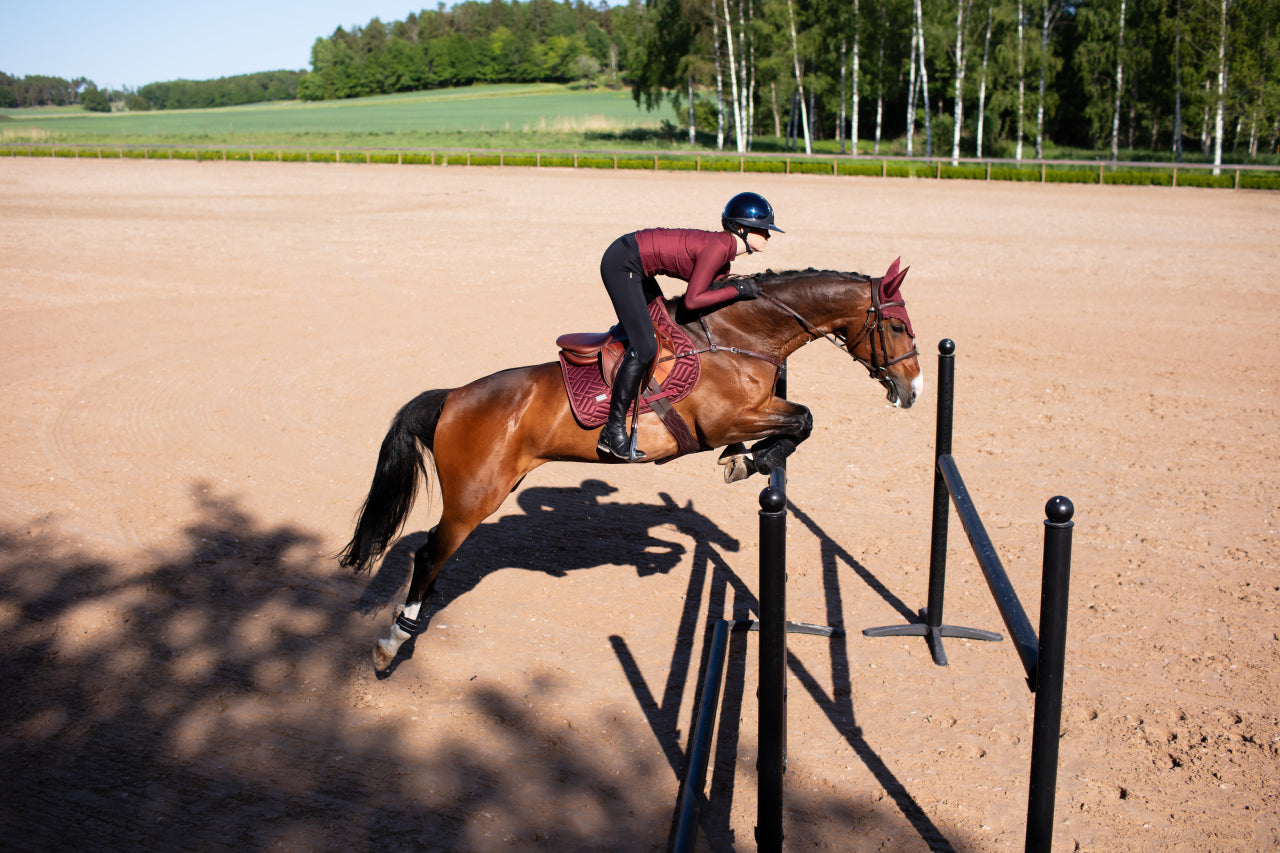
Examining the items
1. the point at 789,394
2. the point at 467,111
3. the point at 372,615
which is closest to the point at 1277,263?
the point at 789,394

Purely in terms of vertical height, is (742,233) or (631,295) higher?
(742,233)

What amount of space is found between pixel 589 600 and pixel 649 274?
7.60 ft

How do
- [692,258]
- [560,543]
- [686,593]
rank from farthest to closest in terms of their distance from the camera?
[560,543] < [686,593] < [692,258]

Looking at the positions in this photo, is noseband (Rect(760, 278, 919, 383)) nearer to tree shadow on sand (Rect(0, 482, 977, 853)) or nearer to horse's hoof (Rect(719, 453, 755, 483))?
horse's hoof (Rect(719, 453, 755, 483))

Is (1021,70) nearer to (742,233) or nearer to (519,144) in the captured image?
(519,144)

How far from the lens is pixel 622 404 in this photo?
5.36 metres

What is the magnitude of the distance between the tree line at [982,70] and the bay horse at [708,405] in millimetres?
39129

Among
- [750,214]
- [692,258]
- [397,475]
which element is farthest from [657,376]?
[397,475]

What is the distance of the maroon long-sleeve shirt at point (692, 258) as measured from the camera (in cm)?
520

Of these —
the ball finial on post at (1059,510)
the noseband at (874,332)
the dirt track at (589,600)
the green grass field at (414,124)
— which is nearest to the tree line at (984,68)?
the green grass field at (414,124)

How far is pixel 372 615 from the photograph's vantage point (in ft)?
20.5

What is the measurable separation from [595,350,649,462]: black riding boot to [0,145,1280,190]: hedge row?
32.5 meters

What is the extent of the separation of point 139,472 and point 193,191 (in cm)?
2783

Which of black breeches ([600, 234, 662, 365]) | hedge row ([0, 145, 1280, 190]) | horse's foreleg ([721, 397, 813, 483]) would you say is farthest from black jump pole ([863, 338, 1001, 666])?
hedge row ([0, 145, 1280, 190])
